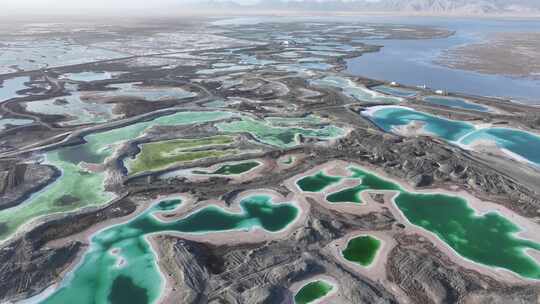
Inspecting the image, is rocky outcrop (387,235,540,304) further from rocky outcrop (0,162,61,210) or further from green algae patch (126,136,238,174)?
rocky outcrop (0,162,61,210)

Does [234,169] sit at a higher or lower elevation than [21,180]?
lower

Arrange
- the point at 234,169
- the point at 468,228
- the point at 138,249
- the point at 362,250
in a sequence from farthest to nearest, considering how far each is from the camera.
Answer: the point at 234,169, the point at 468,228, the point at 138,249, the point at 362,250

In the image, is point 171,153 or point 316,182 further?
point 171,153

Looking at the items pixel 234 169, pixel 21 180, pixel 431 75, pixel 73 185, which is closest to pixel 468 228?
pixel 234 169

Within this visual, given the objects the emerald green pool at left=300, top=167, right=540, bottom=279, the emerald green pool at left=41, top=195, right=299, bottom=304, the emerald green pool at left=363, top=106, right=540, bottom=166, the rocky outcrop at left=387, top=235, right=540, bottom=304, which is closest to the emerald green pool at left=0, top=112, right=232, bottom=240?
the emerald green pool at left=41, top=195, right=299, bottom=304

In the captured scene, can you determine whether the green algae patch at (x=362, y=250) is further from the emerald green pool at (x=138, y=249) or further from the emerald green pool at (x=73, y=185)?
the emerald green pool at (x=73, y=185)

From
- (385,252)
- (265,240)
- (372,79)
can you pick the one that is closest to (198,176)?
(265,240)

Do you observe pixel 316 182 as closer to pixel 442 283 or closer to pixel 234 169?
pixel 234 169
